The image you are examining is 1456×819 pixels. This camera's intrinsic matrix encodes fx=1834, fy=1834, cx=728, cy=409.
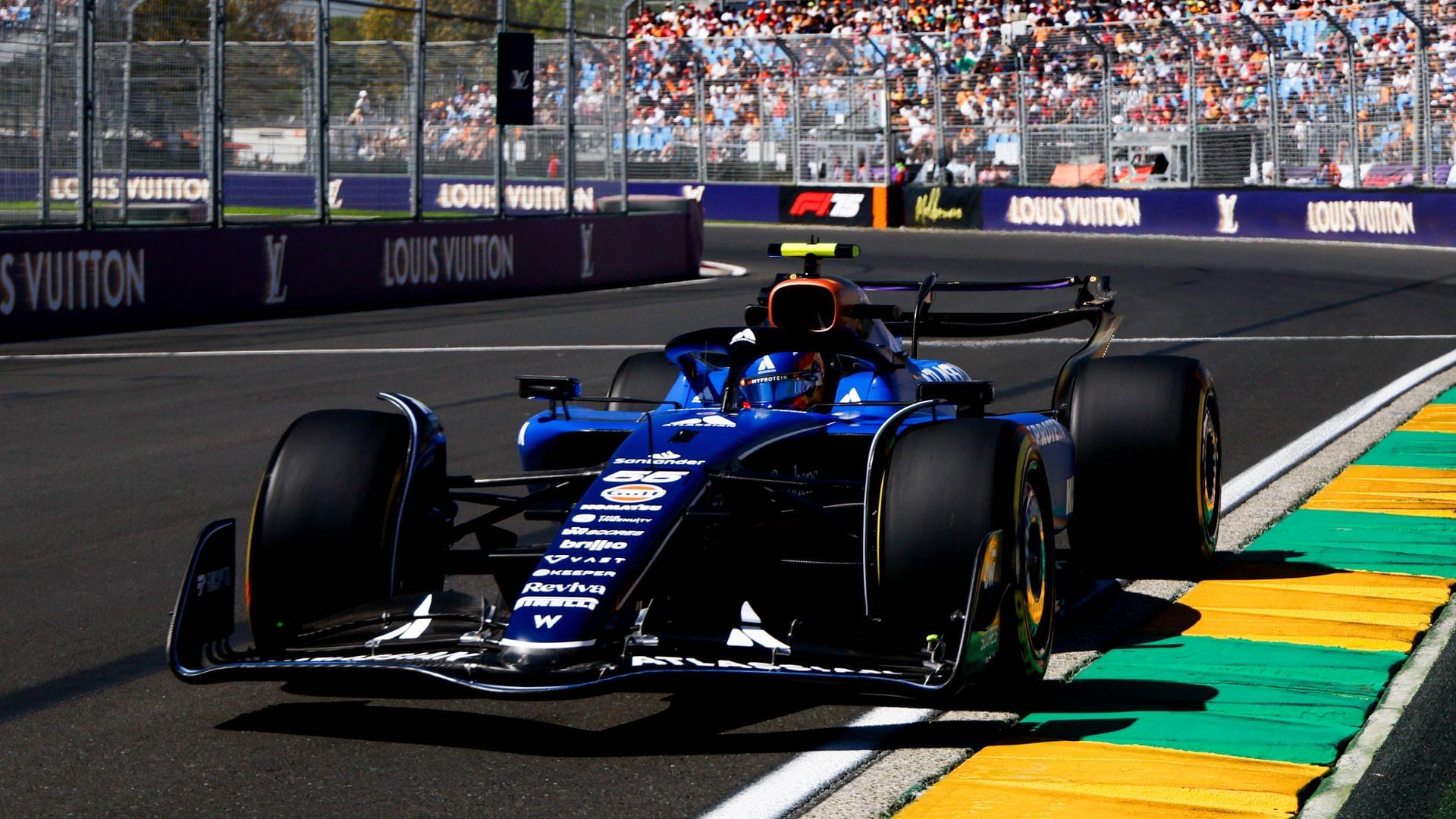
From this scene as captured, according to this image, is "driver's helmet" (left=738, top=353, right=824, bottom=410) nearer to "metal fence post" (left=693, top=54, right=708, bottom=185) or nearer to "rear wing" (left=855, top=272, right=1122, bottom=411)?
"rear wing" (left=855, top=272, right=1122, bottom=411)

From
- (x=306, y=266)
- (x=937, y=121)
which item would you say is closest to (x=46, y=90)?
(x=306, y=266)

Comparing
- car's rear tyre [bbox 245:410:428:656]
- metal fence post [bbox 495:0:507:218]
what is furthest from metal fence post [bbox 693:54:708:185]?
car's rear tyre [bbox 245:410:428:656]

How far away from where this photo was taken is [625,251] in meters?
22.9

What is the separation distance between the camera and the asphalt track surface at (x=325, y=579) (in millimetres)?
4211

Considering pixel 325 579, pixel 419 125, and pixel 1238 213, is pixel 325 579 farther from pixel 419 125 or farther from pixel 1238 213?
pixel 1238 213

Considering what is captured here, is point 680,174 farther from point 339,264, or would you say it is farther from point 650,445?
point 650,445

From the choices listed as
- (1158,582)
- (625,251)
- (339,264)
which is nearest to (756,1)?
(625,251)

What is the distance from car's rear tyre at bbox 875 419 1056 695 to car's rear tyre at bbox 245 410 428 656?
1367 mm

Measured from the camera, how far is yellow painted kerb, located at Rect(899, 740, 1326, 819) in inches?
157

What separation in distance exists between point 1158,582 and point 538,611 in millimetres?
2847

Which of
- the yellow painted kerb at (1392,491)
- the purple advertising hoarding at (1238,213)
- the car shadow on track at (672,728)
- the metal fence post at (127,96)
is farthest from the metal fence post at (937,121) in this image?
the car shadow on track at (672,728)

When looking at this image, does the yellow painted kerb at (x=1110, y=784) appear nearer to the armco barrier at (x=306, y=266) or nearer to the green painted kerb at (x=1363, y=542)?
the green painted kerb at (x=1363, y=542)

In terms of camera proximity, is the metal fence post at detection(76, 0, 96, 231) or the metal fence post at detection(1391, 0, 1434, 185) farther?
the metal fence post at detection(1391, 0, 1434, 185)

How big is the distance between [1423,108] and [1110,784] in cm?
2564
